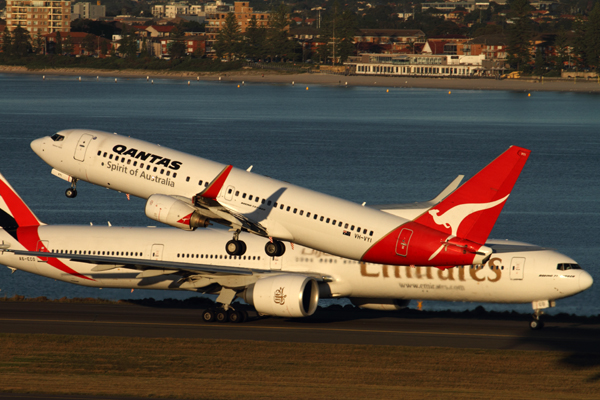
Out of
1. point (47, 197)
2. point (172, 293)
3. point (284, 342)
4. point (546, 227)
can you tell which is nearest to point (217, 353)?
point (284, 342)

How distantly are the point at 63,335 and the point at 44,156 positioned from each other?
43.8 feet

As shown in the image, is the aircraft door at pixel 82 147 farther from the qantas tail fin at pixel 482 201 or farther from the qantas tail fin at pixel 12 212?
the qantas tail fin at pixel 482 201

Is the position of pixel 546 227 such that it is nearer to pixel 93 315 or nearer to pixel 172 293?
pixel 172 293

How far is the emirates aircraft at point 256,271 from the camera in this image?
163 ft

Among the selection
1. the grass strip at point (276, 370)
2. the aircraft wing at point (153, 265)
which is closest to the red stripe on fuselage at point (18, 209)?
the aircraft wing at point (153, 265)

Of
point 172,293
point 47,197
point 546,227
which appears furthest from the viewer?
point 47,197

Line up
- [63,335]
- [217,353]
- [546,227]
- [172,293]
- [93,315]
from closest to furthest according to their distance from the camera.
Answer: [217,353]
[63,335]
[93,315]
[172,293]
[546,227]

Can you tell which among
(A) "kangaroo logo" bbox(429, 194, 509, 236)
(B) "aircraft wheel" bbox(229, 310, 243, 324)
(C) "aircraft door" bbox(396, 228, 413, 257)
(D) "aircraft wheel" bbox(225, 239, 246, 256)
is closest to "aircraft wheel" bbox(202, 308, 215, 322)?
(B) "aircraft wheel" bbox(229, 310, 243, 324)

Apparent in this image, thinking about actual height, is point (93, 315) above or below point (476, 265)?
below

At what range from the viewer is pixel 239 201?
165ft

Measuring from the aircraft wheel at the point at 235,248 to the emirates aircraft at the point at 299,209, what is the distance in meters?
0.06

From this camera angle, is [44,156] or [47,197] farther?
[47,197]

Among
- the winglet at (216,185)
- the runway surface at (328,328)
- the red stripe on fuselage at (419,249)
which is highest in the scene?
the winglet at (216,185)

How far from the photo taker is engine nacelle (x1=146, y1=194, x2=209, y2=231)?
1928 inches
